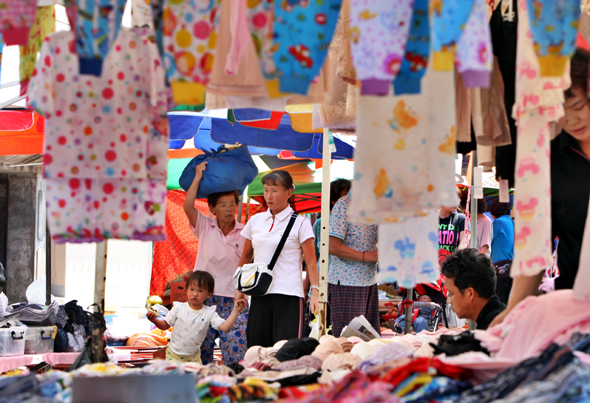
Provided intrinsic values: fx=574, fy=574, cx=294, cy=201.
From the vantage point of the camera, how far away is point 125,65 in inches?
87.1

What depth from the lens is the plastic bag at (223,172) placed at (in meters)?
4.88

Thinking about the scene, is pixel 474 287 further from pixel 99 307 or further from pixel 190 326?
pixel 190 326

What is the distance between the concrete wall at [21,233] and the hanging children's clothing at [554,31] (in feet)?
30.0

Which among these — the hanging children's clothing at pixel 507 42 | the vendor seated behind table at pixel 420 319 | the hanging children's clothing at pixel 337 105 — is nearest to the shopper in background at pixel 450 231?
the vendor seated behind table at pixel 420 319

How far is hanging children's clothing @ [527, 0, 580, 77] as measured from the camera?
1.70 meters

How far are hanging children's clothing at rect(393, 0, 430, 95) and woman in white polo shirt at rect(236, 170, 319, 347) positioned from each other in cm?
261

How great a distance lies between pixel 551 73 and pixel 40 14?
1867 mm

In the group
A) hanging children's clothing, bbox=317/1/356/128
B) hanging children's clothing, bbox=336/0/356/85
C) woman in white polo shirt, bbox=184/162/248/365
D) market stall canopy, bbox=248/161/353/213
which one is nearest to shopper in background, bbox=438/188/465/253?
market stall canopy, bbox=248/161/353/213

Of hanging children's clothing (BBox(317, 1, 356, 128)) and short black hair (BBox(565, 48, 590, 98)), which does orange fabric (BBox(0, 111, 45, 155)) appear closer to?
hanging children's clothing (BBox(317, 1, 356, 128))

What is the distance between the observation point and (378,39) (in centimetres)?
169

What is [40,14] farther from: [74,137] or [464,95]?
[464,95]

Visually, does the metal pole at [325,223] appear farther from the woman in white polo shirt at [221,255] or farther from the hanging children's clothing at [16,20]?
the hanging children's clothing at [16,20]

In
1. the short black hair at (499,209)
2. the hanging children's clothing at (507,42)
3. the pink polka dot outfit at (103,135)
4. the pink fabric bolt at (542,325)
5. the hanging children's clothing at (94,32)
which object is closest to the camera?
the hanging children's clothing at (94,32)

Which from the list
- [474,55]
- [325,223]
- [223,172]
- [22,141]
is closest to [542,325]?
[474,55]
